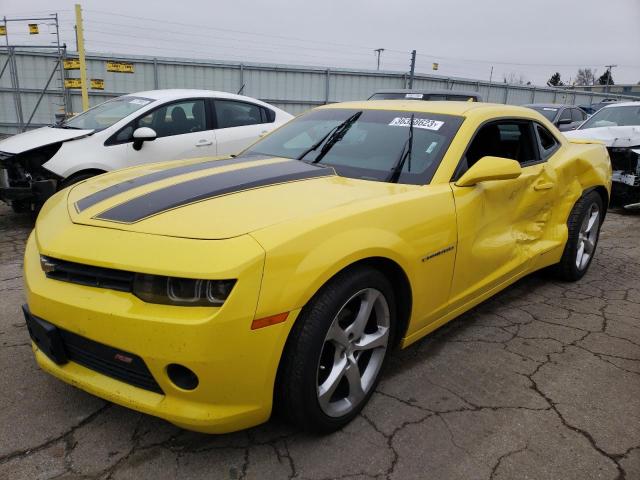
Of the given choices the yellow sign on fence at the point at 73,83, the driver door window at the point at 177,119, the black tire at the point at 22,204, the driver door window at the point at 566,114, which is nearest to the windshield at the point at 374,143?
the driver door window at the point at 177,119

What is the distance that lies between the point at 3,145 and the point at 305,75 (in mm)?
10184

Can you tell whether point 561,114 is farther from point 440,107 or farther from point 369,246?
point 369,246

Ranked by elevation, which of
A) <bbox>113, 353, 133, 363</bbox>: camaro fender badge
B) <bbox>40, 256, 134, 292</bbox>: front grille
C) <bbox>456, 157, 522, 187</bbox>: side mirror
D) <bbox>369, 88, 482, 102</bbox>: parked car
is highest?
<bbox>369, 88, 482, 102</bbox>: parked car

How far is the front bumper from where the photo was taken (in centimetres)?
178

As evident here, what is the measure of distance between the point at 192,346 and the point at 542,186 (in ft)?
9.26

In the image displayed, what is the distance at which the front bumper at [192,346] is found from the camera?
1.78m

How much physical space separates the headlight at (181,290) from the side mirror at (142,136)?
4057mm

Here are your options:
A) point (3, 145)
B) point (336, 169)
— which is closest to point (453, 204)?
point (336, 169)

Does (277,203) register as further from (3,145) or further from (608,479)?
(3,145)

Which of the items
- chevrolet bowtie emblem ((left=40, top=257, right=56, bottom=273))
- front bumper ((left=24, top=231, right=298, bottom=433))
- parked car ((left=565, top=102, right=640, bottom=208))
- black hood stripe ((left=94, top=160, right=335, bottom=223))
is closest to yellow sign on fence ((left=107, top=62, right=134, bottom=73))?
parked car ((left=565, top=102, right=640, bottom=208))

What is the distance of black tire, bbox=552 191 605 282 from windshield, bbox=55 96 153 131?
4774mm

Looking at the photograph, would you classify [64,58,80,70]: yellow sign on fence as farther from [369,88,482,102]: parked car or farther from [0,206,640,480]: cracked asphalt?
[0,206,640,480]: cracked asphalt

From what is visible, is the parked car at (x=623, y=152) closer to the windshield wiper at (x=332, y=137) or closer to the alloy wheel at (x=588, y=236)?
the alloy wheel at (x=588, y=236)

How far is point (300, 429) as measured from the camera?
7.13ft
